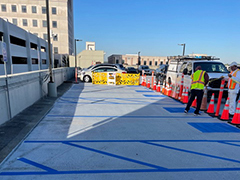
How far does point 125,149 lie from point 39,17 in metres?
60.1

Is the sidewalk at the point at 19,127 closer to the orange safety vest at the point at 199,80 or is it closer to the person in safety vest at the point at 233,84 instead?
the orange safety vest at the point at 199,80

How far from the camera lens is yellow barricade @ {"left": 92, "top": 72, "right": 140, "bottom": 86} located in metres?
16.2

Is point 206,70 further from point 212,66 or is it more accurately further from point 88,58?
point 88,58

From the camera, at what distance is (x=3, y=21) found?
15.4m

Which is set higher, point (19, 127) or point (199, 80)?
point (199, 80)

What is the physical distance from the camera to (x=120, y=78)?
16.2 meters

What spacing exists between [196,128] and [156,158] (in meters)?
2.58

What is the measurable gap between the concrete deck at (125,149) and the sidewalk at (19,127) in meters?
0.18

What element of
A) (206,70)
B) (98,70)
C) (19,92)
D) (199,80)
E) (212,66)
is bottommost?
(19,92)

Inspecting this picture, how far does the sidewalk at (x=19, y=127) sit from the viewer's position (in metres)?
3.96

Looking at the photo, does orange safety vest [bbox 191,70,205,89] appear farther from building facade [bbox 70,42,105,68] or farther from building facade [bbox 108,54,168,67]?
building facade [bbox 108,54,168,67]

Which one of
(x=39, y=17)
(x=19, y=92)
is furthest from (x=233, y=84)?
(x=39, y=17)

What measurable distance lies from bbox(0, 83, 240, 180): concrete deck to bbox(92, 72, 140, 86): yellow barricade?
32.0ft

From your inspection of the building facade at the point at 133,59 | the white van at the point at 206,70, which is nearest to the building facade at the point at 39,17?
the building facade at the point at 133,59
